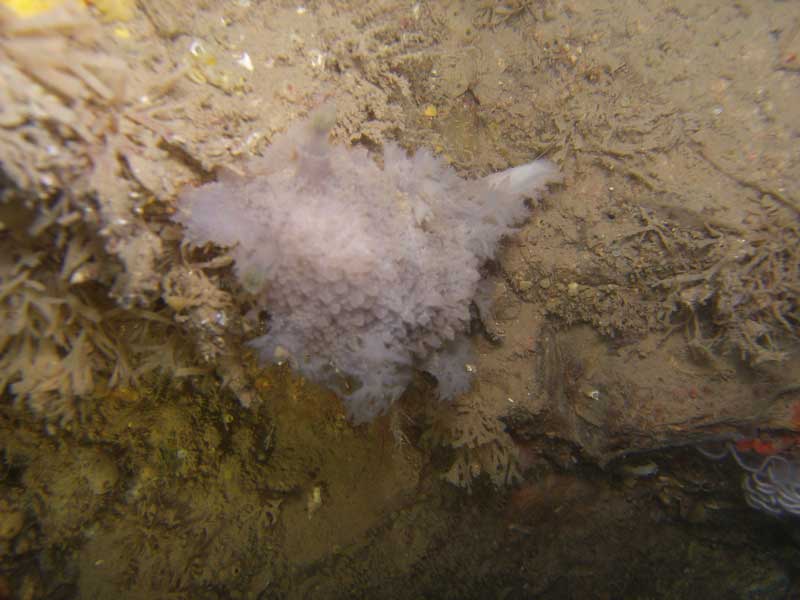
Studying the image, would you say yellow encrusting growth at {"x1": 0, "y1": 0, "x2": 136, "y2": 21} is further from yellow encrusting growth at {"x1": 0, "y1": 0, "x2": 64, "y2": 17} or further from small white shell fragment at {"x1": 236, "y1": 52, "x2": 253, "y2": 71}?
small white shell fragment at {"x1": 236, "y1": 52, "x2": 253, "y2": 71}

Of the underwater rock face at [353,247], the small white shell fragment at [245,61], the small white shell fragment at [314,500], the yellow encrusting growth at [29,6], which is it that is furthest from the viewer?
the small white shell fragment at [314,500]

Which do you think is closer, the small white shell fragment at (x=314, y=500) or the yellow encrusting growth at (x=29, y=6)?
the yellow encrusting growth at (x=29, y=6)

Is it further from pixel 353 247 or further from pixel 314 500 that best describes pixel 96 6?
pixel 314 500

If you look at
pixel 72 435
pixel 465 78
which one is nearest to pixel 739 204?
pixel 465 78

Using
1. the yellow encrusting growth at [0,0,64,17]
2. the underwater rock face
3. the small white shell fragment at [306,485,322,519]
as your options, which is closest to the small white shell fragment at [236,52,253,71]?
the underwater rock face

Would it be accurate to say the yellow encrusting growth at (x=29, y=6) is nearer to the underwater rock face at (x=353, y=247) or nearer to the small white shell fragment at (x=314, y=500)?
the underwater rock face at (x=353, y=247)

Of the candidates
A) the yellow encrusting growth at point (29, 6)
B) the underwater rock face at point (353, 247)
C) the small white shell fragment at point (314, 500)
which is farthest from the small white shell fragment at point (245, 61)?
the small white shell fragment at point (314, 500)

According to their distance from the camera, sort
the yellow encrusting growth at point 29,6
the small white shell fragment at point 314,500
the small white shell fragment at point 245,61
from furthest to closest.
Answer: the small white shell fragment at point 314,500, the small white shell fragment at point 245,61, the yellow encrusting growth at point 29,6

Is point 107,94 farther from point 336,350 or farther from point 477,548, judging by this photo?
point 477,548

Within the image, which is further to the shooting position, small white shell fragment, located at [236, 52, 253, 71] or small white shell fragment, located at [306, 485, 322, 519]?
small white shell fragment, located at [306, 485, 322, 519]

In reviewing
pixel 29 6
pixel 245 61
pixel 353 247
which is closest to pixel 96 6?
pixel 29 6
